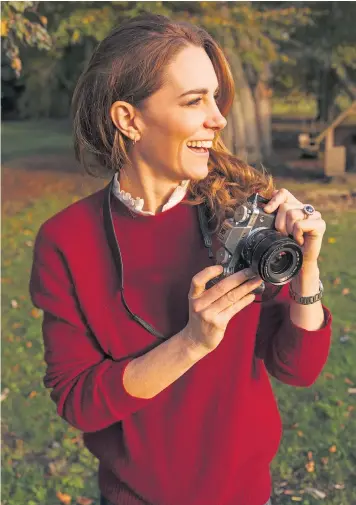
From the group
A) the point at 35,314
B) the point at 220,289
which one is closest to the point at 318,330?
the point at 220,289

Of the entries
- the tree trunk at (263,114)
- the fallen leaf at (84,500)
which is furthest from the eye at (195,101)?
the tree trunk at (263,114)

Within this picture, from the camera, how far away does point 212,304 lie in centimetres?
200

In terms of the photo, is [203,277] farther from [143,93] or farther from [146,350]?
[143,93]

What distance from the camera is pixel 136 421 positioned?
2.27 metres

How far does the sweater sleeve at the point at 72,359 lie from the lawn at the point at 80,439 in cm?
336

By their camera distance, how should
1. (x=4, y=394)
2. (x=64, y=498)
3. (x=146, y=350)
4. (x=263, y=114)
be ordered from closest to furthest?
(x=146, y=350), (x=64, y=498), (x=4, y=394), (x=263, y=114)

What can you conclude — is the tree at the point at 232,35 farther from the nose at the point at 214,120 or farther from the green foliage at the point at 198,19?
the nose at the point at 214,120

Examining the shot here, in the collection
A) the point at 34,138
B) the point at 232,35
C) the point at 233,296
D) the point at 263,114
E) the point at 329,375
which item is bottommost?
the point at 34,138

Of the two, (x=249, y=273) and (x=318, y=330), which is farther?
(x=318, y=330)

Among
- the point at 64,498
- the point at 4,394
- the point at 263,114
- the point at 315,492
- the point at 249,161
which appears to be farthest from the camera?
the point at 263,114

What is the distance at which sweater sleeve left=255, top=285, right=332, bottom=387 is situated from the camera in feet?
7.35

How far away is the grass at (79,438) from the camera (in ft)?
17.5

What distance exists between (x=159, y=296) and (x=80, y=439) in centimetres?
419

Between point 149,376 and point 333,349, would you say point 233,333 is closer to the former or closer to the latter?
point 149,376
